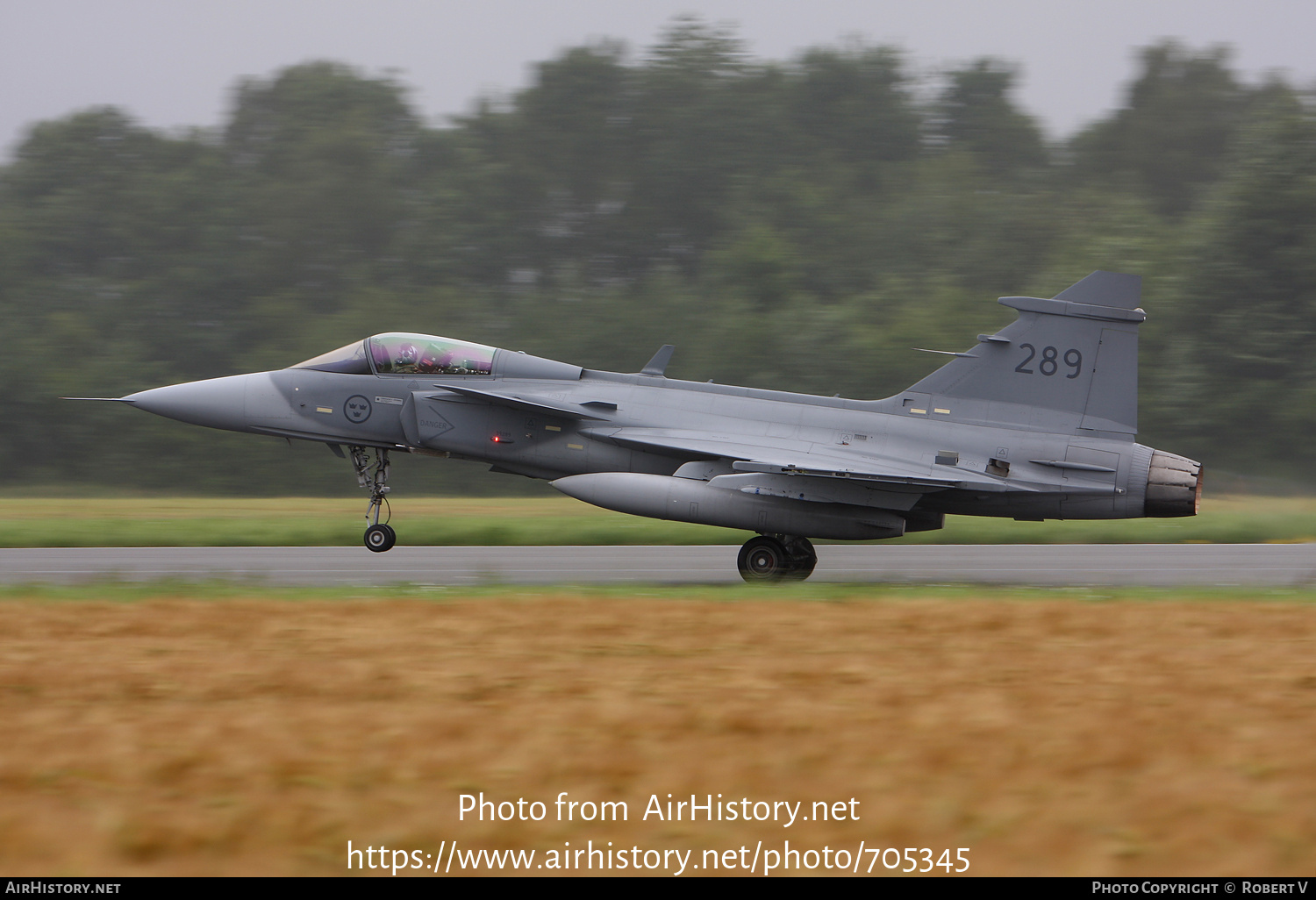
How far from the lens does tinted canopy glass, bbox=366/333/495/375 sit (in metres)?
14.6

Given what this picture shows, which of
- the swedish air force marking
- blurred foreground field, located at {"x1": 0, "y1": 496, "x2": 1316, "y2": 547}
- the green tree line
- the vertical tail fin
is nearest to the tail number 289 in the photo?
the vertical tail fin

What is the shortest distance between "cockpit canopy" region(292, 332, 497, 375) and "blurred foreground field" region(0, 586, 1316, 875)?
509cm

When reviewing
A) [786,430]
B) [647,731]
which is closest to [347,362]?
[786,430]

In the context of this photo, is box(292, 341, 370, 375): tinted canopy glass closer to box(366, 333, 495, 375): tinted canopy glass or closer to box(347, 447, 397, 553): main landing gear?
box(366, 333, 495, 375): tinted canopy glass

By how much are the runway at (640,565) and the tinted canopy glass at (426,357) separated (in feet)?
8.18

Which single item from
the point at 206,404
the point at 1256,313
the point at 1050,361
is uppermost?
the point at 1256,313

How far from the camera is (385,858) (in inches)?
178

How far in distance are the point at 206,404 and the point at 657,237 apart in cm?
3899

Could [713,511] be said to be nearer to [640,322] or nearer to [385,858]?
[385,858]

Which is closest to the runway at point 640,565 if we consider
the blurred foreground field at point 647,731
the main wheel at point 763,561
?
the main wheel at point 763,561

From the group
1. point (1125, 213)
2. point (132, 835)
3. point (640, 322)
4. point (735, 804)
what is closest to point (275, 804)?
point (132, 835)

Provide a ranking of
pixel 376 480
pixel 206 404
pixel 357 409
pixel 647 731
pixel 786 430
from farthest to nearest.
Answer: pixel 376 480
pixel 206 404
pixel 357 409
pixel 786 430
pixel 647 731

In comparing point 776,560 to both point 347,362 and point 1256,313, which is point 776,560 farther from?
point 1256,313

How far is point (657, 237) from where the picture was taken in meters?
52.5
